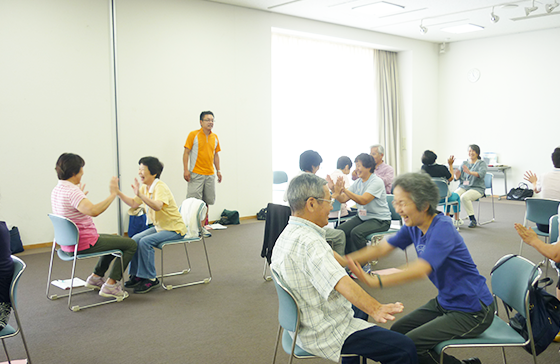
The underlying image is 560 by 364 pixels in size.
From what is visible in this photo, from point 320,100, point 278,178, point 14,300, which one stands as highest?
point 320,100

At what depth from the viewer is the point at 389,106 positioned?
32.9 feet

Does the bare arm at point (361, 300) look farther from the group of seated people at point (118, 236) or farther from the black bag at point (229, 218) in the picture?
the black bag at point (229, 218)

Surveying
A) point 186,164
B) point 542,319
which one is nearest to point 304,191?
point 542,319

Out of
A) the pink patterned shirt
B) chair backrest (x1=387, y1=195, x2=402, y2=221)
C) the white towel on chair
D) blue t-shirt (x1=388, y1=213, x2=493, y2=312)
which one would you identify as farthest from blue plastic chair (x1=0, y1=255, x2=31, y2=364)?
A: chair backrest (x1=387, y1=195, x2=402, y2=221)

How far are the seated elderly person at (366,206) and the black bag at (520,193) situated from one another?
6.28 metres

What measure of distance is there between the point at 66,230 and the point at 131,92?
3.13 m

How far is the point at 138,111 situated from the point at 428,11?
197 inches

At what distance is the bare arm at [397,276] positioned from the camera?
191 cm

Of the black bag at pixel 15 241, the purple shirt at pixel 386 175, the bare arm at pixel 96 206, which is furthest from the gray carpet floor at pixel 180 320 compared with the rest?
the purple shirt at pixel 386 175

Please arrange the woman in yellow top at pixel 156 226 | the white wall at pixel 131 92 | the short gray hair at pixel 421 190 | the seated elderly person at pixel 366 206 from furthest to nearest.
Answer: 1. the white wall at pixel 131 92
2. the seated elderly person at pixel 366 206
3. the woman in yellow top at pixel 156 226
4. the short gray hair at pixel 421 190

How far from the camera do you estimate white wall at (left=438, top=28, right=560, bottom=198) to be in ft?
30.3

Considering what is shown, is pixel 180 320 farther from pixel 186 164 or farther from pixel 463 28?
pixel 463 28

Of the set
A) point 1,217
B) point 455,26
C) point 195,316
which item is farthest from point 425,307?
point 455,26

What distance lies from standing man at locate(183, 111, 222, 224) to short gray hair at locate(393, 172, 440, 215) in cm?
465
